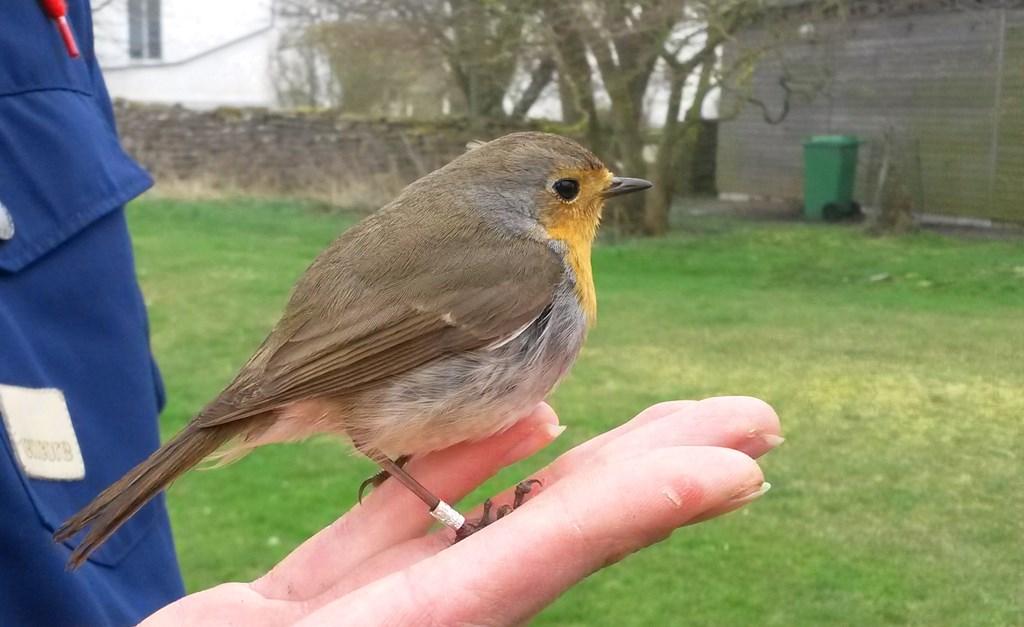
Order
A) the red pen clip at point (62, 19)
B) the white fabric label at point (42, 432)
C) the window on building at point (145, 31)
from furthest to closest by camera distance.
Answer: the window on building at point (145, 31), the red pen clip at point (62, 19), the white fabric label at point (42, 432)

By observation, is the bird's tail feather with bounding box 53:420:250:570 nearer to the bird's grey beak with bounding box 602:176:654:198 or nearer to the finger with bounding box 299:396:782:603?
the finger with bounding box 299:396:782:603

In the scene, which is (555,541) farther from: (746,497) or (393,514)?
(393,514)

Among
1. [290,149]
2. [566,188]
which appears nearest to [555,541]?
[566,188]

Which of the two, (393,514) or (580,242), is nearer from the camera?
(393,514)

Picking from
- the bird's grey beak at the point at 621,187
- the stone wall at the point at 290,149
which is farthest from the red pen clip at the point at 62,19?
the stone wall at the point at 290,149

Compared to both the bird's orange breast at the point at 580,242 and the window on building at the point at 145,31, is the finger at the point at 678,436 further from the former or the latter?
the window on building at the point at 145,31

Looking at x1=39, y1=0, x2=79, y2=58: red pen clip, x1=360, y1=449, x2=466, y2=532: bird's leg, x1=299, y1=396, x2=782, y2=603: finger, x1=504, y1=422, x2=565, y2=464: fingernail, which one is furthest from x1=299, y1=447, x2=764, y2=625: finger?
x1=39, y1=0, x2=79, y2=58: red pen clip
